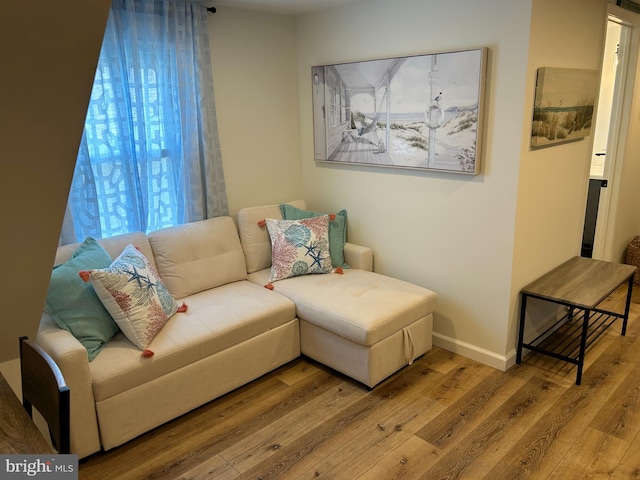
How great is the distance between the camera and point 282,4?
3.26 metres

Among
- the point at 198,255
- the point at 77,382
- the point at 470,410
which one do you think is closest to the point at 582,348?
the point at 470,410

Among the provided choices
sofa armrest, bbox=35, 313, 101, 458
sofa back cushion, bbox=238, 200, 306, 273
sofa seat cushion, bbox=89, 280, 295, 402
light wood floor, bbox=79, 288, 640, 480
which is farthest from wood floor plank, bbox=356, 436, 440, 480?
sofa back cushion, bbox=238, 200, 306, 273

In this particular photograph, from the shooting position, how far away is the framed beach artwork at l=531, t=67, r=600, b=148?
271cm

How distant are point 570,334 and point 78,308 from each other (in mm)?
3175

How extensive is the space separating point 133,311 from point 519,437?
6.67 ft

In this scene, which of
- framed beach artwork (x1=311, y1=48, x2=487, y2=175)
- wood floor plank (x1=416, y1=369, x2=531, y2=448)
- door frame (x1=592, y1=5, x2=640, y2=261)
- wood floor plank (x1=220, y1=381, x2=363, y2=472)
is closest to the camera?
wood floor plank (x1=220, y1=381, x2=363, y2=472)

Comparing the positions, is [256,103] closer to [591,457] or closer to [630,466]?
[591,457]

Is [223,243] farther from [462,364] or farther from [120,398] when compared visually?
[462,364]

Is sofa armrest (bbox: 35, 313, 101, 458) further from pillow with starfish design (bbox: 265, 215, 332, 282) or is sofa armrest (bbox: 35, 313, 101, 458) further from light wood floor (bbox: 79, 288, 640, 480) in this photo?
pillow with starfish design (bbox: 265, 215, 332, 282)

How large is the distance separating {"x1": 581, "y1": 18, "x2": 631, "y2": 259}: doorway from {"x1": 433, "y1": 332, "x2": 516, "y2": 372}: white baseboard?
Answer: 1.74m

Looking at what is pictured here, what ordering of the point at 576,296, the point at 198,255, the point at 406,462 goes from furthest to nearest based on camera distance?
the point at 198,255 → the point at 576,296 → the point at 406,462

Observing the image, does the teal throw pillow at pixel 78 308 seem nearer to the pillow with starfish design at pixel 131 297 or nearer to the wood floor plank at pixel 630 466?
the pillow with starfish design at pixel 131 297

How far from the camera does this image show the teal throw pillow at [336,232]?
11.5 ft

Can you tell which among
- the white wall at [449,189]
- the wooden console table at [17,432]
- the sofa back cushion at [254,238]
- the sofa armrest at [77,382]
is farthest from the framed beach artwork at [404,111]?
the wooden console table at [17,432]
